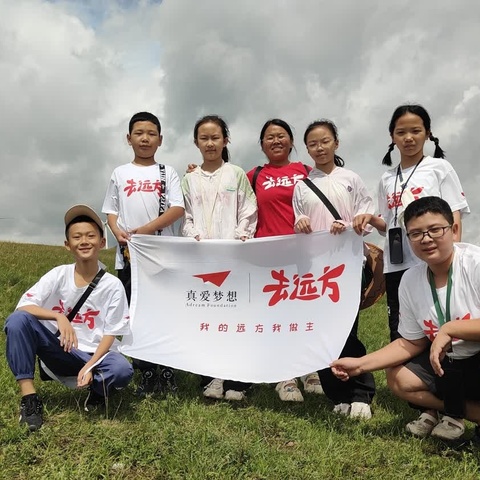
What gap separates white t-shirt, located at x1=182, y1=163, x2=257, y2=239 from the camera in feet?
17.7

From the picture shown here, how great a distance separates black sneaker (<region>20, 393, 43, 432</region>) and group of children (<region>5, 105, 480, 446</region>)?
10mm

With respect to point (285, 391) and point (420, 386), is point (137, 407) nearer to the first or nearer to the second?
point (285, 391)

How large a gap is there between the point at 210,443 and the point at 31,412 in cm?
153

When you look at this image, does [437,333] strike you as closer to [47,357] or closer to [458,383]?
[458,383]

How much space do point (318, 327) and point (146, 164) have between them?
2.73 m

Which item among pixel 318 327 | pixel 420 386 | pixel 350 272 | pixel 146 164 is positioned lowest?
pixel 420 386

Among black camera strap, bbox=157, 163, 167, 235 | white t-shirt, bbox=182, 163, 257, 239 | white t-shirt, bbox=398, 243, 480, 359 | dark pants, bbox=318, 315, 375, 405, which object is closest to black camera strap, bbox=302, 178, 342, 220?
white t-shirt, bbox=182, 163, 257, 239

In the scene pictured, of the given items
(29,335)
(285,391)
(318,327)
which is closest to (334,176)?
(318,327)

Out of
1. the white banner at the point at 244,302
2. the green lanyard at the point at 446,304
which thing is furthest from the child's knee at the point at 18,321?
the green lanyard at the point at 446,304

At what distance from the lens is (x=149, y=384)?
17.1ft

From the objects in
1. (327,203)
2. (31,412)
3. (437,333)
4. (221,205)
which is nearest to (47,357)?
(31,412)

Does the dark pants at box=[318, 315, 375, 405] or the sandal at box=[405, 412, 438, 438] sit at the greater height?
the dark pants at box=[318, 315, 375, 405]

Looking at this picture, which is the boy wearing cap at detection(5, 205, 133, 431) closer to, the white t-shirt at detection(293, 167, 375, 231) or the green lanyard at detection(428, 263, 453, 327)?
the white t-shirt at detection(293, 167, 375, 231)

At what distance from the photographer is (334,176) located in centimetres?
524
